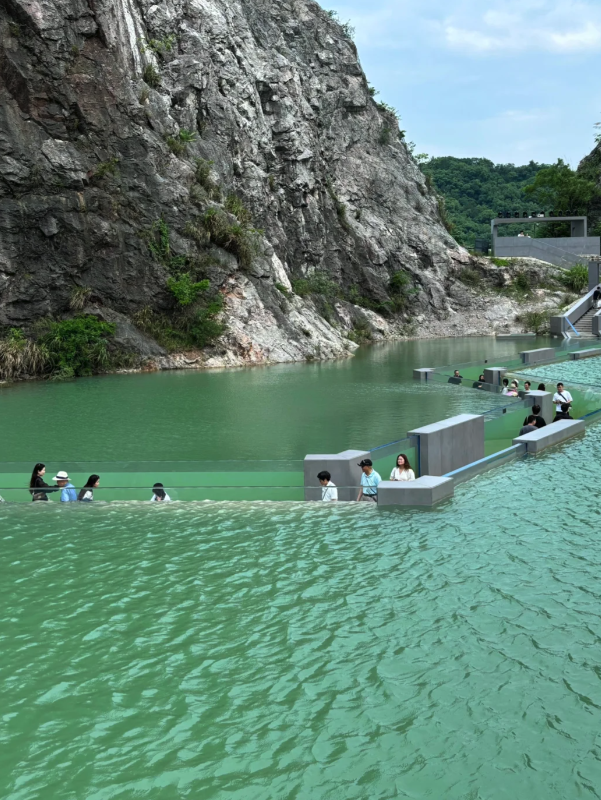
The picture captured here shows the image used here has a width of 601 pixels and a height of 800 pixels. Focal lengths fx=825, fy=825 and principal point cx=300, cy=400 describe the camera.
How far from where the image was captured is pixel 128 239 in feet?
138

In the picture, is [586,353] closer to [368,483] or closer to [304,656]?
[368,483]

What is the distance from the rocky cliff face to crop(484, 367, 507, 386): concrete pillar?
14898 millimetres

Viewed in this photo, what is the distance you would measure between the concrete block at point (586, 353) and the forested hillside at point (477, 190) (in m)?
73.2

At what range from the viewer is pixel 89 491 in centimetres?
Result: 1404

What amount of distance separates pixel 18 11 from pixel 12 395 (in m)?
20.8

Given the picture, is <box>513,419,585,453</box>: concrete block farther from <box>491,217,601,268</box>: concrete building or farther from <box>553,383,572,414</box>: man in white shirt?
<box>491,217,601,268</box>: concrete building

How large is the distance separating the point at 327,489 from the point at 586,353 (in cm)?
2759

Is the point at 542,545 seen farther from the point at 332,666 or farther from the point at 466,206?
the point at 466,206

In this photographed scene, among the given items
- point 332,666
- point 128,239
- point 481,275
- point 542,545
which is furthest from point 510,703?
point 481,275

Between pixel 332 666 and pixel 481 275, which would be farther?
pixel 481 275

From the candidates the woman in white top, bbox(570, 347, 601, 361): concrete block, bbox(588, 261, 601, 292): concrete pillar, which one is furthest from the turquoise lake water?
bbox(588, 261, 601, 292): concrete pillar

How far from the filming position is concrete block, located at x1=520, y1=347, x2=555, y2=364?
113 feet

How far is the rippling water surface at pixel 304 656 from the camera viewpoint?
6160 mm

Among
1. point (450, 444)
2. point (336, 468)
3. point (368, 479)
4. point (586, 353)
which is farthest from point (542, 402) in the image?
point (586, 353)
